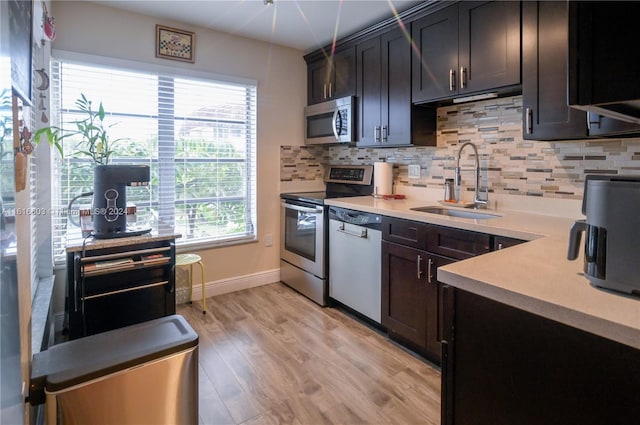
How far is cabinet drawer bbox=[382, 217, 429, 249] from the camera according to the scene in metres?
2.32

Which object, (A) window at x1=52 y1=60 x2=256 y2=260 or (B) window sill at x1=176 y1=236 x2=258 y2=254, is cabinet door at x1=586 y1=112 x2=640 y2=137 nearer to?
(A) window at x1=52 y1=60 x2=256 y2=260

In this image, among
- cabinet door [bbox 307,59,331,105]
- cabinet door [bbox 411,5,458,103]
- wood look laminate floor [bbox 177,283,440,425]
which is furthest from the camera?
cabinet door [bbox 307,59,331,105]

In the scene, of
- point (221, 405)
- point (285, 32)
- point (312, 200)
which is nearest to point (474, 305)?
point (221, 405)

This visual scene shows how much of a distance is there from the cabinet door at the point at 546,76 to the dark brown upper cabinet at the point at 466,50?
0.07 metres

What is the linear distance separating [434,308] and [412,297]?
187 mm

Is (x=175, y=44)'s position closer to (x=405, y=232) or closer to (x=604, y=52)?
(x=405, y=232)

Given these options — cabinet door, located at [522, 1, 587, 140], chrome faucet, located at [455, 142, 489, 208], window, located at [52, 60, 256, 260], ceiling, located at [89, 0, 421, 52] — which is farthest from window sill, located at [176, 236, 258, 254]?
cabinet door, located at [522, 1, 587, 140]

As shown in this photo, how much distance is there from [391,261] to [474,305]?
145cm

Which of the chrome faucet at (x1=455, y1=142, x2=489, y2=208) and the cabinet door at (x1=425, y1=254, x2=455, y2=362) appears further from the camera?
the chrome faucet at (x1=455, y1=142, x2=489, y2=208)

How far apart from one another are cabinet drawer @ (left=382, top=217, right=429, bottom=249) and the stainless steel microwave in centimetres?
107

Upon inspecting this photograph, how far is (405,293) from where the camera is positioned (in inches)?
96.7

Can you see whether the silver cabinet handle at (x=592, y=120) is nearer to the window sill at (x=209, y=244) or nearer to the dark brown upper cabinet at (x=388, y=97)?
the dark brown upper cabinet at (x=388, y=97)

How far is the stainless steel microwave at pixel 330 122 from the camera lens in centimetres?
330

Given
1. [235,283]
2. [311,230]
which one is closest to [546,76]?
[311,230]
